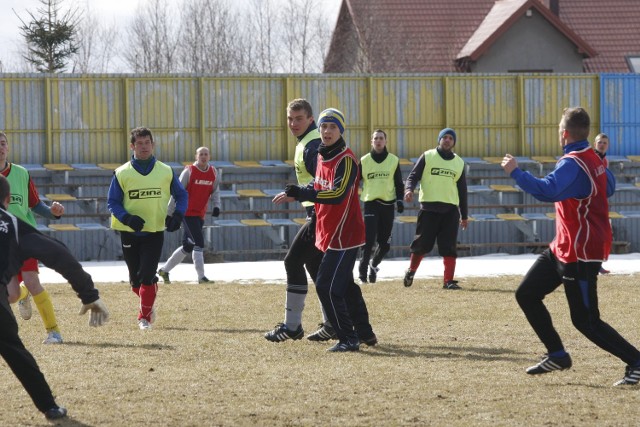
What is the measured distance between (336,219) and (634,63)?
34.9m

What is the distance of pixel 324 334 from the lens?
1090 centimetres

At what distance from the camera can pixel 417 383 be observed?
8.55 meters

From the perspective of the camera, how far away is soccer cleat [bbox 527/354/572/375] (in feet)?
28.7

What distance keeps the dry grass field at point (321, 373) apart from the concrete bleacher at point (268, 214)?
12094mm

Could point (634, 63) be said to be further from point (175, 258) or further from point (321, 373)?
point (321, 373)

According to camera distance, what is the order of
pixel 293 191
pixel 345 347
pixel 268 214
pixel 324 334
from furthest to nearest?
pixel 268 214 < pixel 324 334 < pixel 345 347 < pixel 293 191

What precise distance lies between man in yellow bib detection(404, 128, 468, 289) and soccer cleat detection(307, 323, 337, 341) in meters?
5.74

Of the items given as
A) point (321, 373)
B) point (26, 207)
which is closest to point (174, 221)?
point (26, 207)

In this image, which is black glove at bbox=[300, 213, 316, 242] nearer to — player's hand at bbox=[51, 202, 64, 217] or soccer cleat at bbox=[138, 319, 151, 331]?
player's hand at bbox=[51, 202, 64, 217]

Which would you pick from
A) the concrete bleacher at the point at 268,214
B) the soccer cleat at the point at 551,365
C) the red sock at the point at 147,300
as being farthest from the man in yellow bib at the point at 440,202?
the concrete bleacher at the point at 268,214

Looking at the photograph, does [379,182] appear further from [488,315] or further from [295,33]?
[295,33]

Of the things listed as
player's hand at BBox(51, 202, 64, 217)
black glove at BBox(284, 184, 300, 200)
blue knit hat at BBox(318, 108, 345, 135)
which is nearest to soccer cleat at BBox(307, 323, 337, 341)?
black glove at BBox(284, 184, 300, 200)

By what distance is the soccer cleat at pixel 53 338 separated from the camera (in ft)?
36.1

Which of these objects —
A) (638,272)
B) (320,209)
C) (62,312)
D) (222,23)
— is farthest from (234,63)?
(320,209)
